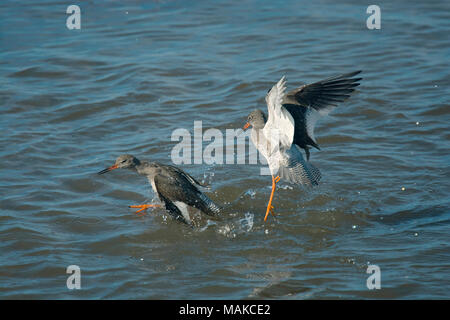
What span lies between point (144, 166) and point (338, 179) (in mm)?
2371

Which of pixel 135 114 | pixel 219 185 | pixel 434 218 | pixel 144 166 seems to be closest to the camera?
pixel 434 218

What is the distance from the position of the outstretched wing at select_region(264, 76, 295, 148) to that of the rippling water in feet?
2.81

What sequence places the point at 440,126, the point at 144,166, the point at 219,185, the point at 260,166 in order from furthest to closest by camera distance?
1. the point at 440,126
2. the point at 260,166
3. the point at 219,185
4. the point at 144,166

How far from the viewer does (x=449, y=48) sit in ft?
36.2

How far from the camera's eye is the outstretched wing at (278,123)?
6.05 m

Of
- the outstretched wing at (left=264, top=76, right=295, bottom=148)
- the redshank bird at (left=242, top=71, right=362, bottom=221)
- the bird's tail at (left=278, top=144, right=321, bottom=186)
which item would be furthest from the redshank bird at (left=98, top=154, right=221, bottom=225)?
the outstretched wing at (left=264, top=76, right=295, bottom=148)

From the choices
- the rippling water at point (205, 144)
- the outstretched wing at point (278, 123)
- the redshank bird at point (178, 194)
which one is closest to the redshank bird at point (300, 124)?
the outstretched wing at point (278, 123)

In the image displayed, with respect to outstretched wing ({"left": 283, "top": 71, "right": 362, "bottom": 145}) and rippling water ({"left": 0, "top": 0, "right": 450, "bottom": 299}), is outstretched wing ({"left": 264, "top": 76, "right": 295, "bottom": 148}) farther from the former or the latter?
rippling water ({"left": 0, "top": 0, "right": 450, "bottom": 299})

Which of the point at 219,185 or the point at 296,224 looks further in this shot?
the point at 219,185

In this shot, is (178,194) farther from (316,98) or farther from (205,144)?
(205,144)

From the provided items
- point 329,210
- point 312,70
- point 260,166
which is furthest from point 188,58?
point 329,210

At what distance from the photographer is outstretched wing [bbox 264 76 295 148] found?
6052 millimetres

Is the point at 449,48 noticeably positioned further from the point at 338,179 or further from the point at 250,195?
the point at 250,195

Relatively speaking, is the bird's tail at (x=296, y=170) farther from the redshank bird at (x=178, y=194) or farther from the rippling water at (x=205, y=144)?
the redshank bird at (x=178, y=194)
